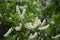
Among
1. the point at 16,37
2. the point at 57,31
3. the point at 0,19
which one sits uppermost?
the point at 0,19

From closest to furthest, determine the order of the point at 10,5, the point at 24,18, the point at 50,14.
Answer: the point at 24,18, the point at 10,5, the point at 50,14

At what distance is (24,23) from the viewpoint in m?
1.54

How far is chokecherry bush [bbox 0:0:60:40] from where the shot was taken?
154 cm

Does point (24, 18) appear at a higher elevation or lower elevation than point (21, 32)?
higher

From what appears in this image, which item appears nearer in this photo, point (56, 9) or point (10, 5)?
point (10, 5)

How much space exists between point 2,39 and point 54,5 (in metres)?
0.78

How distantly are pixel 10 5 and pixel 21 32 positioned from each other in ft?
0.92

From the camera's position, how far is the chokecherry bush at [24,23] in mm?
1543

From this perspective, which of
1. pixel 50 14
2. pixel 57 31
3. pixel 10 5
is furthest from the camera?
pixel 50 14

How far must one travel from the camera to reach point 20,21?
1.60 meters

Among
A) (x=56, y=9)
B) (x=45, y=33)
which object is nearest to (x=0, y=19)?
(x=45, y=33)

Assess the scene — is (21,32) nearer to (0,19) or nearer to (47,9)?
(0,19)

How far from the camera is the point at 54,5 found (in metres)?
2.16

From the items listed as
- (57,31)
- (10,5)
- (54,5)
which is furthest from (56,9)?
(10,5)
